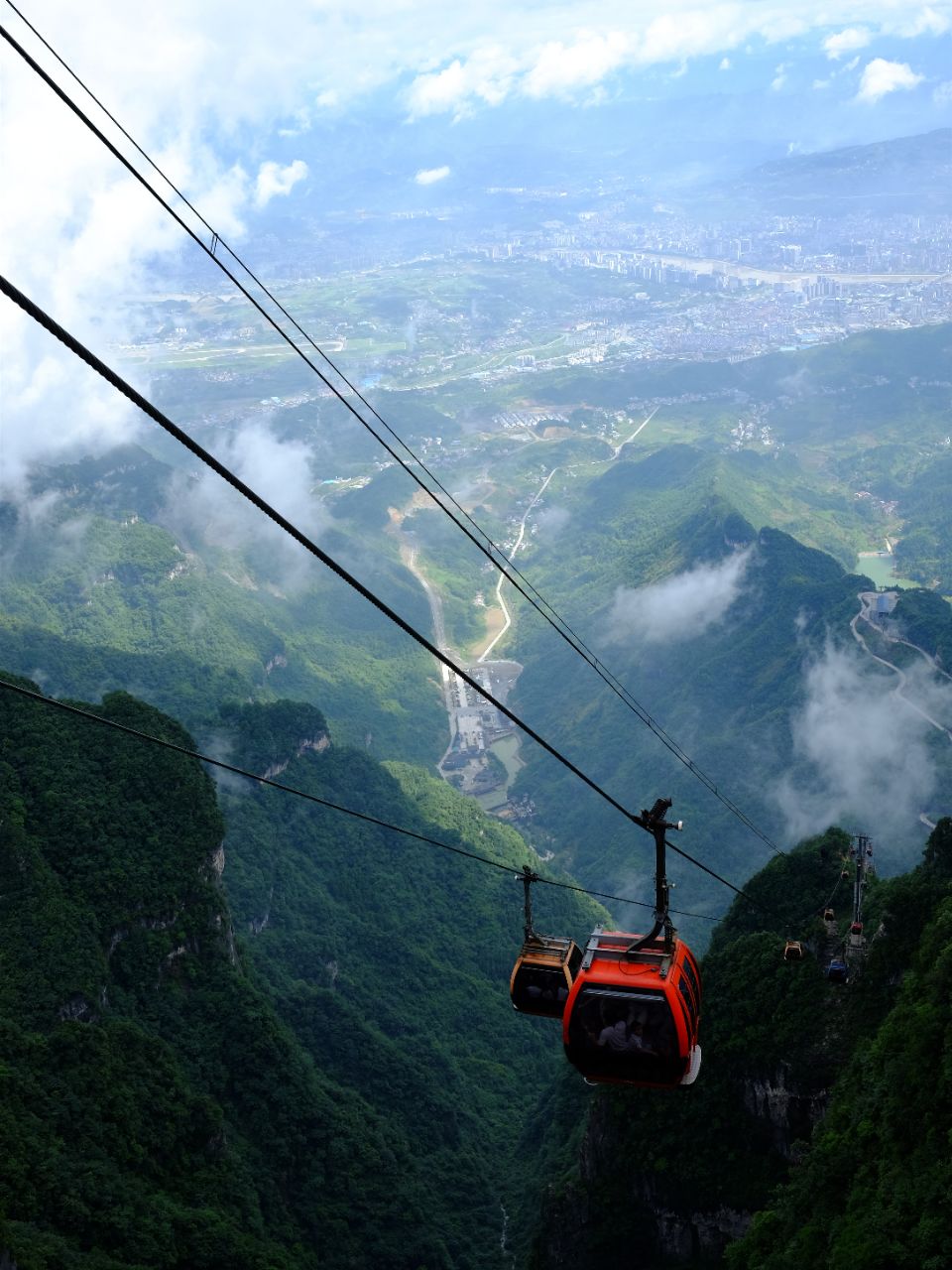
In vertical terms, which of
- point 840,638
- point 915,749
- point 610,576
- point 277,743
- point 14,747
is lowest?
point 14,747

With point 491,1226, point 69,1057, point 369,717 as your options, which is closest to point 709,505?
point 369,717

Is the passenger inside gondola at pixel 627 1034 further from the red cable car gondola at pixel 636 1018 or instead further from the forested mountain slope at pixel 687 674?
the forested mountain slope at pixel 687 674

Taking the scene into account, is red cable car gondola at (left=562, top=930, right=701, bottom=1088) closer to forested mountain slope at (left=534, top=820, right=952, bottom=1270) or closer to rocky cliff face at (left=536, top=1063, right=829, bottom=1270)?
forested mountain slope at (left=534, top=820, right=952, bottom=1270)

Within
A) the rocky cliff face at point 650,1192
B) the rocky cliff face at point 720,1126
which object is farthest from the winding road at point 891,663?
the rocky cliff face at point 650,1192

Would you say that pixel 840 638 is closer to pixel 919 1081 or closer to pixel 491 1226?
pixel 491 1226

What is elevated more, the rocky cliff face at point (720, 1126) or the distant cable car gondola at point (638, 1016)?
the rocky cliff face at point (720, 1126)

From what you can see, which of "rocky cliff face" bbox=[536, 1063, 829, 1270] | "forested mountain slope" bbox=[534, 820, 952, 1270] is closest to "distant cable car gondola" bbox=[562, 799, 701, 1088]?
"forested mountain slope" bbox=[534, 820, 952, 1270]

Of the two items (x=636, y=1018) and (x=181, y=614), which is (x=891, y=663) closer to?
(x=181, y=614)
